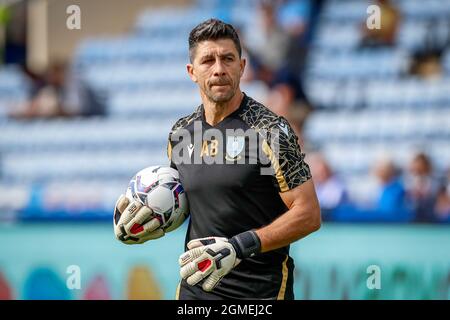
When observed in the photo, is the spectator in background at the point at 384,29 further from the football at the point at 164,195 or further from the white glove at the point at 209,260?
the white glove at the point at 209,260

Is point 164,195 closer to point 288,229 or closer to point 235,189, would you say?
point 235,189

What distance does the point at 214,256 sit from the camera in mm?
4758

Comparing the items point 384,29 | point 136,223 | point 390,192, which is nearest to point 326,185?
point 390,192

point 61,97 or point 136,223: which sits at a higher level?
point 61,97

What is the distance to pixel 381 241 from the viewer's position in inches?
401

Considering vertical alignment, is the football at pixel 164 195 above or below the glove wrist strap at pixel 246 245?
above

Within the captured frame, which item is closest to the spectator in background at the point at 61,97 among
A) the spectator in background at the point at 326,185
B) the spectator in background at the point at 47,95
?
the spectator in background at the point at 47,95

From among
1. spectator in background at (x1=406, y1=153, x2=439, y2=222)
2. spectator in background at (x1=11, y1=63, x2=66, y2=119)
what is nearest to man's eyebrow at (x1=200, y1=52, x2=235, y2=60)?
spectator in background at (x1=406, y1=153, x2=439, y2=222)

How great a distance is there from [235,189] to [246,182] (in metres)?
0.07

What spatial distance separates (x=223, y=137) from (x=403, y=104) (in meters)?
6.86

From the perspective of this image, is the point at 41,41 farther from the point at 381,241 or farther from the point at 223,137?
the point at 223,137

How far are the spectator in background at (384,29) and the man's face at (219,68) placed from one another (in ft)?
23.5

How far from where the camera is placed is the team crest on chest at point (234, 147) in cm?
499
